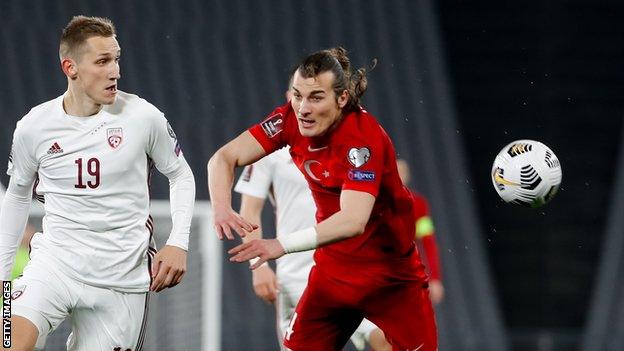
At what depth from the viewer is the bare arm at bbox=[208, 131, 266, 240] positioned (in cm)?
541

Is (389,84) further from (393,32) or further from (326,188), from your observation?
(326,188)

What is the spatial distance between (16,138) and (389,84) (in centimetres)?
793

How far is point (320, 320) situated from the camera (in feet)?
20.0

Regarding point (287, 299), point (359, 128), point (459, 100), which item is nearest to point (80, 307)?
point (359, 128)

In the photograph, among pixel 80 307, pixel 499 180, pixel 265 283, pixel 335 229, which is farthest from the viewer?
pixel 265 283

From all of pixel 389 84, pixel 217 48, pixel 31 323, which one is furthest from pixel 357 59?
pixel 31 323

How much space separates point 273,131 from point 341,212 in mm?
645

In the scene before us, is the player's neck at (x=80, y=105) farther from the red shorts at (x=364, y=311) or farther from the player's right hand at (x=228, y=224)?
the red shorts at (x=364, y=311)

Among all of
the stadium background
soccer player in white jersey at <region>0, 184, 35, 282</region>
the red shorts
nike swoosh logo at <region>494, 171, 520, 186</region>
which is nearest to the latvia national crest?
the red shorts

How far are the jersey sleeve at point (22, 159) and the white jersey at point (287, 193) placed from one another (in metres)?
1.72

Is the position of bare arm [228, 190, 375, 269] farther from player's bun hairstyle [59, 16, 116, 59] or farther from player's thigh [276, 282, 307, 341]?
player's thigh [276, 282, 307, 341]

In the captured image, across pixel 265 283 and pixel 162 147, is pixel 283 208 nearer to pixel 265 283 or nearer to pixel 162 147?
pixel 265 283

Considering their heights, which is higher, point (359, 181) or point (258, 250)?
point (359, 181)

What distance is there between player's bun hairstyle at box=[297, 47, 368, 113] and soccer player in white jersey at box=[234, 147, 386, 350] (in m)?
1.47
